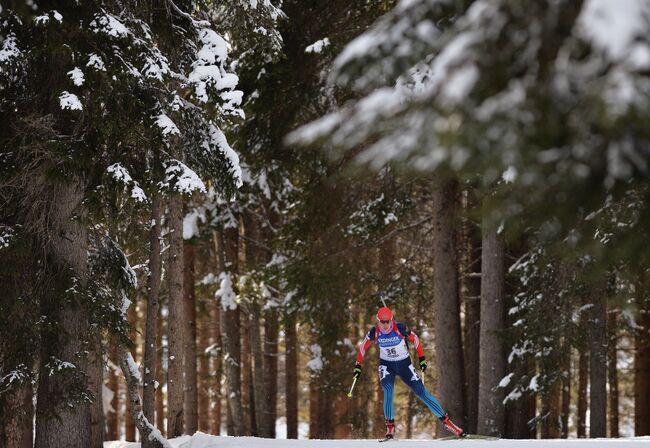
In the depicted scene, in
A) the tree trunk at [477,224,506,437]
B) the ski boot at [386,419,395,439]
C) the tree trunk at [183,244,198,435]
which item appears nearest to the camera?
the ski boot at [386,419,395,439]

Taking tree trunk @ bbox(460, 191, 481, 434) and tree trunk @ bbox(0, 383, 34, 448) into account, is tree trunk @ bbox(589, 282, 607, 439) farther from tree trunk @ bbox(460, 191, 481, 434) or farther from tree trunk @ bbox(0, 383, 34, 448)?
tree trunk @ bbox(0, 383, 34, 448)

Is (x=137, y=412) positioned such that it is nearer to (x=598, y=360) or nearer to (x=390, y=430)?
(x=390, y=430)

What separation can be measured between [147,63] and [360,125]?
21.8ft

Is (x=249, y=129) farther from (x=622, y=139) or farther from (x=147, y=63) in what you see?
(x=622, y=139)

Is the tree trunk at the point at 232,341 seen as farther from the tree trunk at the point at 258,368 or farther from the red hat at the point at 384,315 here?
the red hat at the point at 384,315

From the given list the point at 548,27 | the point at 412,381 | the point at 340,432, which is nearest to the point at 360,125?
the point at 548,27

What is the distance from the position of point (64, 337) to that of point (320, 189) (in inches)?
278

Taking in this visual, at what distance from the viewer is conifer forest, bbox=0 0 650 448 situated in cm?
312

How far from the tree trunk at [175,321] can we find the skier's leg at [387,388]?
10.5ft

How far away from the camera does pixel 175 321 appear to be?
1207 cm

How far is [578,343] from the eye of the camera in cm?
1380

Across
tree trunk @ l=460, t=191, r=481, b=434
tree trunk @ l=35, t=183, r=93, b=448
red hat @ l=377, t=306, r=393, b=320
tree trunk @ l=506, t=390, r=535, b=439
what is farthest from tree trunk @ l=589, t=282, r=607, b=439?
tree trunk @ l=35, t=183, r=93, b=448

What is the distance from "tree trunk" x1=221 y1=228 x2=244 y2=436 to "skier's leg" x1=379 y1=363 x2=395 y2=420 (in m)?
8.01

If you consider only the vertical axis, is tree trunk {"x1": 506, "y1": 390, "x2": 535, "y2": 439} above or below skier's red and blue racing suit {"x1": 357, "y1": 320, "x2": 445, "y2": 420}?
below
